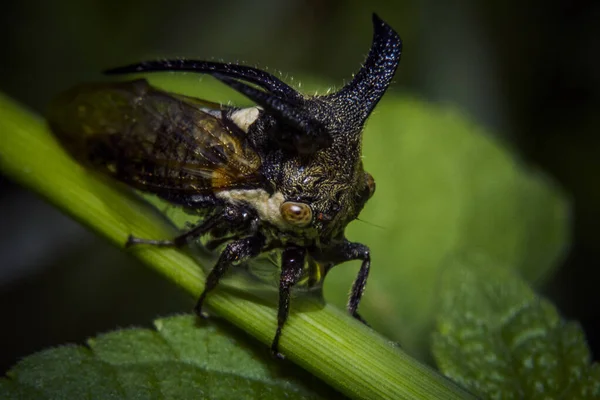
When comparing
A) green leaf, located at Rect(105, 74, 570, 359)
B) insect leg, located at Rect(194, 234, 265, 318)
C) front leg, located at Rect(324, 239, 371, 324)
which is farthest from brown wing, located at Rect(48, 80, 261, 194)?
green leaf, located at Rect(105, 74, 570, 359)

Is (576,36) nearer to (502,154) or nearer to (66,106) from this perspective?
(502,154)

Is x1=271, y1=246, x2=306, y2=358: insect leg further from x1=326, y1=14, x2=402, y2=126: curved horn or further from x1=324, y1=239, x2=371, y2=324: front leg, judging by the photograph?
x1=326, y1=14, x2=402, y2=126: curved horn

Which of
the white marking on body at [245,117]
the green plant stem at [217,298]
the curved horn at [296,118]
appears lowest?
the green plant stem at [217,298]

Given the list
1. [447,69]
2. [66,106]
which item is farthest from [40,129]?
[447,69]

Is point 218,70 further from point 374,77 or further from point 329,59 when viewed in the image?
point 329,59

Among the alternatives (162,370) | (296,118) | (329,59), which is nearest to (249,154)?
(296,118)

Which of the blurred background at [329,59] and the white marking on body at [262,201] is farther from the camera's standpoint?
the blurred background at [329,59]

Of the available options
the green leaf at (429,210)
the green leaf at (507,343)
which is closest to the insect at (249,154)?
the green leaf at (507,343)

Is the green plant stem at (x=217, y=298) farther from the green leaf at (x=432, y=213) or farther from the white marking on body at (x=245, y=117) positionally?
the green leaf at (x=432, y=213)
